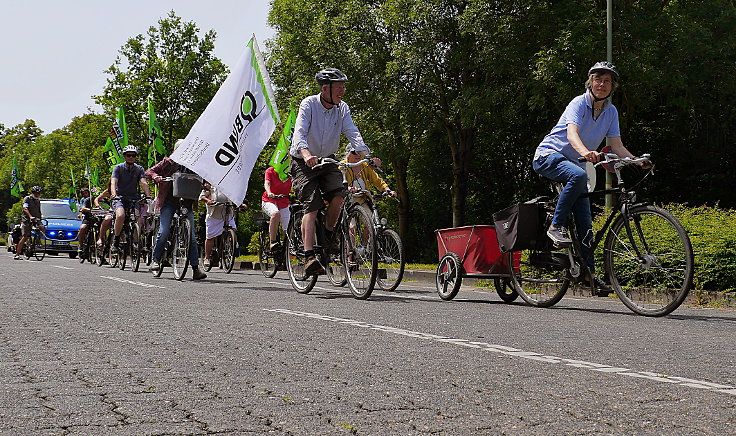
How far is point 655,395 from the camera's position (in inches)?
143

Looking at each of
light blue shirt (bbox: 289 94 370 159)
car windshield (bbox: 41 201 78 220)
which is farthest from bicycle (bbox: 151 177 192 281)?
car windshield (bbox: 41 201 78 220)

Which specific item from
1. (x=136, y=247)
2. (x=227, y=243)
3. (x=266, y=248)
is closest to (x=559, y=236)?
(x=266, y=248)

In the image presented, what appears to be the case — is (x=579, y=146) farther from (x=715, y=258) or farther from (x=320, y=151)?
(x=715, y=258)

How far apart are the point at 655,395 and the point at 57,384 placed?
2427 mm

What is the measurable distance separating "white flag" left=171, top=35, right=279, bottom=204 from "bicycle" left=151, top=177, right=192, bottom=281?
3.30 ft

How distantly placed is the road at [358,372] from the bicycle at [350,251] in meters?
1.25

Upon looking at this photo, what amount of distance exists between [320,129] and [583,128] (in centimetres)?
264

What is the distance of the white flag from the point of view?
11602 millimetres

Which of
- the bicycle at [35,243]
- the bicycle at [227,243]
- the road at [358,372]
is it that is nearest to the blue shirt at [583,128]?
the road at [358,372]

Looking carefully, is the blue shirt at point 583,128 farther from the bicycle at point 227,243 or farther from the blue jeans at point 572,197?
the bicycle at point 227,243

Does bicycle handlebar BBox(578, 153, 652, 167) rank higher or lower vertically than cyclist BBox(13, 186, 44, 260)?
lower

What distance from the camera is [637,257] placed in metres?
7.20

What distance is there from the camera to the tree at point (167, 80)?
50.2 metres

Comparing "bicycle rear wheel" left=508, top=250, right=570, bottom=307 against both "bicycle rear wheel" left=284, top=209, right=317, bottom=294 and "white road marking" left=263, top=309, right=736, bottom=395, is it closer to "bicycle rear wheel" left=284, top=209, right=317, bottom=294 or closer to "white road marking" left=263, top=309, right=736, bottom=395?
"bicycle rear wheel" left=284, top=209, right=317, bottom=294
